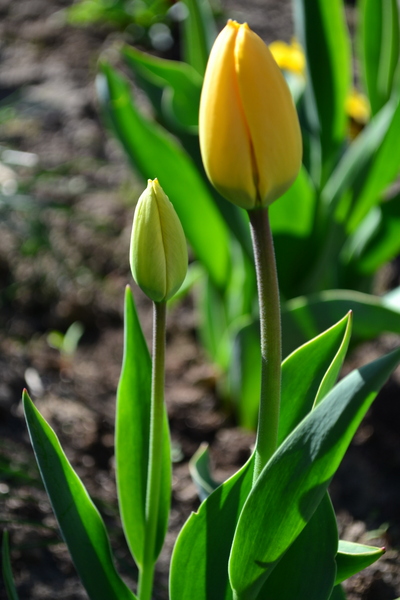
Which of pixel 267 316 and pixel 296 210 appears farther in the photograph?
pixel 296 210

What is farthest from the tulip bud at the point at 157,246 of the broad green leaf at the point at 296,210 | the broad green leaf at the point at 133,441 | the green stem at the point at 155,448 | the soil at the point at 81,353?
the broad green leaf at the point at 296,210

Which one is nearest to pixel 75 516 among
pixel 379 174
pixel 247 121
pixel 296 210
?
pixel 247 121

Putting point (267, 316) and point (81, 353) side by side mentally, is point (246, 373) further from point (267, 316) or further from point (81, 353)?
point (267, 316)

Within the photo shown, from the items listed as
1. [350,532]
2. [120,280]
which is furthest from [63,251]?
[350,532]

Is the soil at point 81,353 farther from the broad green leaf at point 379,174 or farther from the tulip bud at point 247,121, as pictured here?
the tulip bud at point 247,121

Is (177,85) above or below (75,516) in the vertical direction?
above

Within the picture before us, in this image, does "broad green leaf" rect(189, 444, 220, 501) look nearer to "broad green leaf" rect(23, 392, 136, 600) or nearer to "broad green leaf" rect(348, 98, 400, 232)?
"broad green leaf" rect(23, 392, 136, 600)
